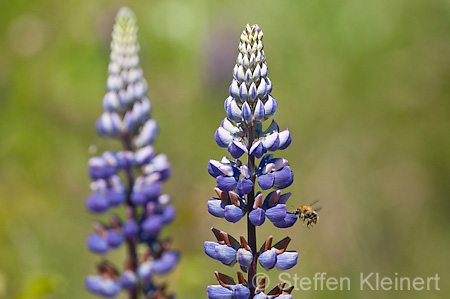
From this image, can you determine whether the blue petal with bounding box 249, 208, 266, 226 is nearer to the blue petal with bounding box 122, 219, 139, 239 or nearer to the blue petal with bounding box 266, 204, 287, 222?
the blue petal with bounding box 266, 204, 287, 222

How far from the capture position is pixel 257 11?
6500 mm

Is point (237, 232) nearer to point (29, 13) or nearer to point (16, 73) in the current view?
point (16, 73)

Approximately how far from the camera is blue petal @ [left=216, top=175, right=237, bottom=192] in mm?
1821

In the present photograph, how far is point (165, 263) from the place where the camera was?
2564 millimetres

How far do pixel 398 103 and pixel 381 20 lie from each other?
3.26 feet

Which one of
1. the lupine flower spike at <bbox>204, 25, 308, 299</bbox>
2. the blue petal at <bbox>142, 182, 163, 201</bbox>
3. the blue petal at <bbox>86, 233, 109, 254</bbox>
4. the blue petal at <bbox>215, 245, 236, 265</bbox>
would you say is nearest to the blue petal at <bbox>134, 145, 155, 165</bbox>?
the blue petal at <bbox>142, 182, 163, 201</bbox>

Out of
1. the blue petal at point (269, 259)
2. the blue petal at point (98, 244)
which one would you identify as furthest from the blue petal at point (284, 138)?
the blue petal at point (98, 244)

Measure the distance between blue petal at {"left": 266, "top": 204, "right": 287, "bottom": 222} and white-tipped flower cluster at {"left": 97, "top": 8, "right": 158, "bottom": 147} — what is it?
39.4 inches

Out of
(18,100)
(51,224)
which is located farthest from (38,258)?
(18,100)

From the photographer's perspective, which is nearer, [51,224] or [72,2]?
[51,224]

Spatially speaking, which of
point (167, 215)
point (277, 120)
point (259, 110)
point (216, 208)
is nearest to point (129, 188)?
point (167, 215)

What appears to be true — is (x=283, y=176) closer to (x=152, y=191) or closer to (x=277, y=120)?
(x=152, y=191)

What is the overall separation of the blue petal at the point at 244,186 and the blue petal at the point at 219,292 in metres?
0.31

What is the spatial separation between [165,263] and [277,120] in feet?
10.1
